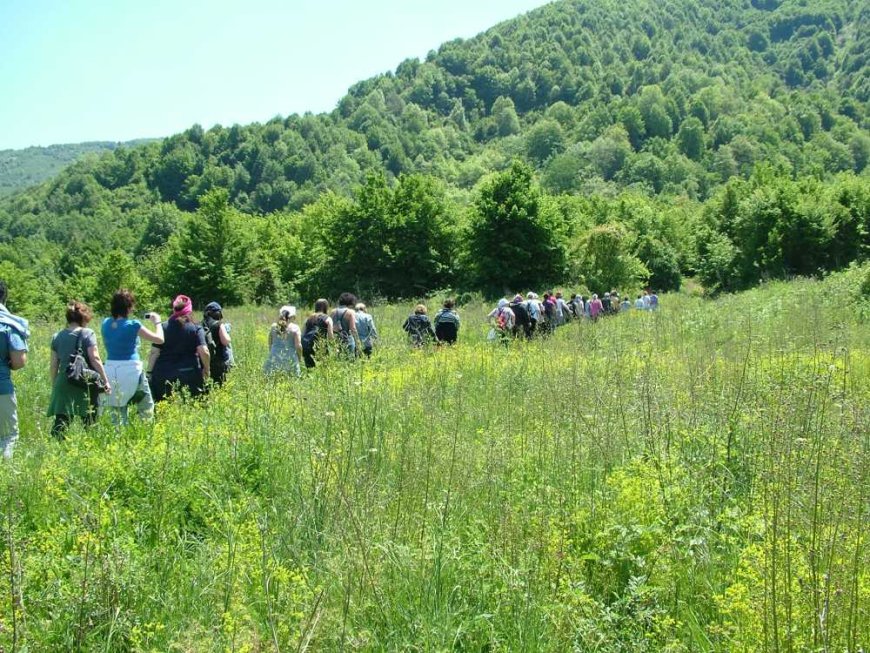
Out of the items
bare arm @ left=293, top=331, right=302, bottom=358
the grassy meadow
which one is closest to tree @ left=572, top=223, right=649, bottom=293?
bare arm @ left=293, top=331, right=302, bottom=358

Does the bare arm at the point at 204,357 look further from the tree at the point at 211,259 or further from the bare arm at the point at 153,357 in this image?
the tree at the point at 211,259

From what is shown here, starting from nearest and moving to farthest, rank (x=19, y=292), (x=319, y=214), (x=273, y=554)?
(x=273, y=554) < (x=319, y=214) < (x=19, y=292)

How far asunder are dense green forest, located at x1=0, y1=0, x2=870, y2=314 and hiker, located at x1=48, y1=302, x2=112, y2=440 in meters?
30.6

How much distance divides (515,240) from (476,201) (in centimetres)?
408

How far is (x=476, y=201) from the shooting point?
40.8 meters

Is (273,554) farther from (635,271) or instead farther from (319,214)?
(319,214)

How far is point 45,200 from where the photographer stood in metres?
136

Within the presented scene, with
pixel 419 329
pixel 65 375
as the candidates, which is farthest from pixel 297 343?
Answer: pixel 419 329

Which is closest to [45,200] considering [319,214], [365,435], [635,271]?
[319,214]

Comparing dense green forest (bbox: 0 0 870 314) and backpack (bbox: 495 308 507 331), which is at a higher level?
dense green forest (bbox: 0 0 870 314)

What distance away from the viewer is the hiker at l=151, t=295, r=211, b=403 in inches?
285

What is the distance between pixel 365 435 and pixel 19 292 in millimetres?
79071

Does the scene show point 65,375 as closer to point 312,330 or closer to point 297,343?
point 297,343

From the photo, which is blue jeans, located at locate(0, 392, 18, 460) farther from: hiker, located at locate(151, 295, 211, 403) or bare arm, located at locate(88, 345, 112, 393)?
hiker, located at locate(151, 295, 211, 403)
